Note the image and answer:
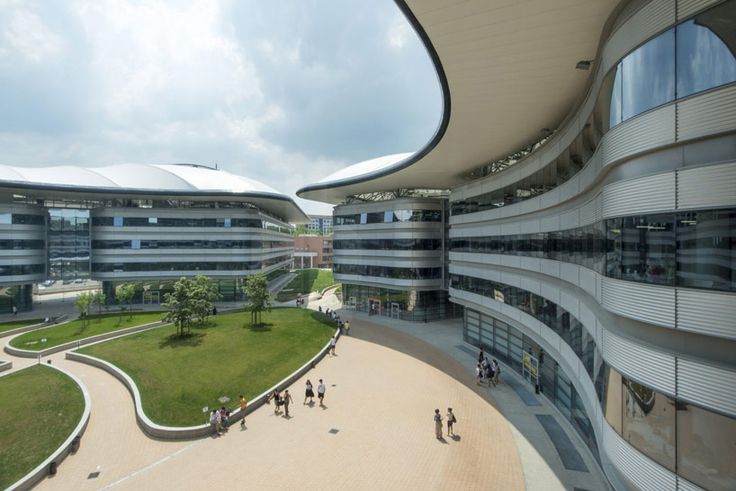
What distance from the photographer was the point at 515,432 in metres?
16.8

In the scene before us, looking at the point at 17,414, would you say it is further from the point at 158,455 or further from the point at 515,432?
the point at 515,432

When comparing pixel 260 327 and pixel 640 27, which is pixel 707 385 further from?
pixel 260 327

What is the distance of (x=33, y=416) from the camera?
17.9 metres

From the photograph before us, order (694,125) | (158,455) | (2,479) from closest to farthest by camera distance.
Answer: (694,125), (2,479), (158,455)

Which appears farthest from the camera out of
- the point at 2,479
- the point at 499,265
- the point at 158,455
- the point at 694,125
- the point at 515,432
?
the point at 499,265

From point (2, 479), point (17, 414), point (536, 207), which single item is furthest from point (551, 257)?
point (17, 414)

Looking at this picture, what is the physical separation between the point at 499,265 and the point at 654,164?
56.1 feet

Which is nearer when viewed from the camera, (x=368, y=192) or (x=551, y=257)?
(x=551, y=257)

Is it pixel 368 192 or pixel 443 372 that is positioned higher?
pixel 368 192

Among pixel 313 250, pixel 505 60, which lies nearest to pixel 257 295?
pixel 505 60

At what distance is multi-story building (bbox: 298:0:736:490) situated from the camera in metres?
6.66

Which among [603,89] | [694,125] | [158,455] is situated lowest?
[158,455]

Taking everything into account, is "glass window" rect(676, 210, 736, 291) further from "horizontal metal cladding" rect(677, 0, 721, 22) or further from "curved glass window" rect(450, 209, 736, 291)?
"horizontal metal cladding" rect(677, 0, 721, 22)

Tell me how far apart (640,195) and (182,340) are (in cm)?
3225
